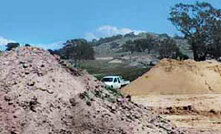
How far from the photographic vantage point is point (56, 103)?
8172 millimetres

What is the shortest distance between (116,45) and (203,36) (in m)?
71.7

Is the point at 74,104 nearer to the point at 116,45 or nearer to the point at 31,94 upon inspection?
the point at 31,94

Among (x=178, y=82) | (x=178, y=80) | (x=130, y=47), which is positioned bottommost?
(x=178, y=82)

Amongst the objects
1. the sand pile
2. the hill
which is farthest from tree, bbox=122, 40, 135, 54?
the sand pile

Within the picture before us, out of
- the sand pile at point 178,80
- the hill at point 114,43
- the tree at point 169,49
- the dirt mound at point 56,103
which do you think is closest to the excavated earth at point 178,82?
the sand pile at point 178,80

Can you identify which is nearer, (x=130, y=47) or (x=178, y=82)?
(x=178, y=82)

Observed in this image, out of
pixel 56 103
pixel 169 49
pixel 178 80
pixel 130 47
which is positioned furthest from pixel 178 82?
pixel 130 47

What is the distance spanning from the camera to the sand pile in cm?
4059

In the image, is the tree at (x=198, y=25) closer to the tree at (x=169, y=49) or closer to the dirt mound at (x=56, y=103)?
the tree at (x=169, y=49)

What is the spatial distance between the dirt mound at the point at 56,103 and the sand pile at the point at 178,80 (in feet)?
98.1

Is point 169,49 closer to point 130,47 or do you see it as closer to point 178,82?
point 130,47

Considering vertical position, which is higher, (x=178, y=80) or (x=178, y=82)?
(x=178, y=80)

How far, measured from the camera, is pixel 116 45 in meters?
148

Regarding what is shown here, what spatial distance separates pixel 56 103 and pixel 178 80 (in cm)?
3443
